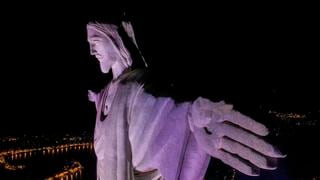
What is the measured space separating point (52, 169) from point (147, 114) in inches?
304

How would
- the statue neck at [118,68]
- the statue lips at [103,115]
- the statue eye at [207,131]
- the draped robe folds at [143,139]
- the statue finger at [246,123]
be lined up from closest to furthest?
the statue finger at [246,123], the statue eye at [207,131], the draped robe folds at [143,139], the statue lips at [103,115], the statue neck at [118,68]

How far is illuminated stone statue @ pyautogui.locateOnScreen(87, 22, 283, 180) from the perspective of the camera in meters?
3.00

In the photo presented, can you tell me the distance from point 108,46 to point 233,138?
121 cm

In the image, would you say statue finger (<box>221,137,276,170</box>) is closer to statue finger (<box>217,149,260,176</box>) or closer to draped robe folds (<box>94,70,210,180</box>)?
statue finger (<box>217,149,260,176</box>)

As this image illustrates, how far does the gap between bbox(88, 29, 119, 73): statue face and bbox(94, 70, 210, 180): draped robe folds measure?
0.18 m

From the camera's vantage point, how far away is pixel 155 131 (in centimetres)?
339

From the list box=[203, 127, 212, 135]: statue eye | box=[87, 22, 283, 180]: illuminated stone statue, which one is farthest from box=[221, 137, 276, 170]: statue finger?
box=[203, 127, 212, 135]: statue eye

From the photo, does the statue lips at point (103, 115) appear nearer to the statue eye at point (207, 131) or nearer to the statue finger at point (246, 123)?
the statue eye at point (207, 131)

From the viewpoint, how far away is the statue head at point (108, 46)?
12.3 ft

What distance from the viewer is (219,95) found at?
309cm

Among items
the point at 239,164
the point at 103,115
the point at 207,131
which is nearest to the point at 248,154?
the point at 239,164

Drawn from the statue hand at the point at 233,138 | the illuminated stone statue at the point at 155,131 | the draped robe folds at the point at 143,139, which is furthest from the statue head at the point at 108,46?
the statue hand at the point at 233,138

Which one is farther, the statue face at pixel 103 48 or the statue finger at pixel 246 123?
the statue face at pixel 103 48

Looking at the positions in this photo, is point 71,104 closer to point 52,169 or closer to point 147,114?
point 52,169
